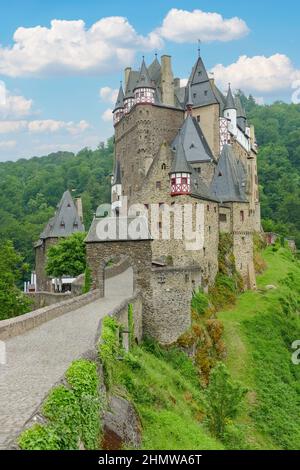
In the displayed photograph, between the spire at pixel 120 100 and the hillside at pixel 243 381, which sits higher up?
the spire at pixel 120 100

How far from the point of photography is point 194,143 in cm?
4719

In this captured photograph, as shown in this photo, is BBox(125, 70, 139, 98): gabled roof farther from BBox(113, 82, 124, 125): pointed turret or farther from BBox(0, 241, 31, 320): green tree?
BBox(0, 241, 31, 320): green tree

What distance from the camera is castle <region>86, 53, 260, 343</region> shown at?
29672 millimetres

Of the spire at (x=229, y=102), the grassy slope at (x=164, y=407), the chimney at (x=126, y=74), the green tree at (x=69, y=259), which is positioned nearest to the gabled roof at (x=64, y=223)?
the green tree at (x=69, y=259)

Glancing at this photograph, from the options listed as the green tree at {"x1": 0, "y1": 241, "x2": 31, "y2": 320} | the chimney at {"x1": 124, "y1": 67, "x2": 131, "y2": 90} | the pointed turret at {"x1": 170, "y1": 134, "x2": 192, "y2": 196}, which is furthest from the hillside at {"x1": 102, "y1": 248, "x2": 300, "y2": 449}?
the chimney at {"x1": 124, "y1": 67, "x2": 131, "y2": 90}

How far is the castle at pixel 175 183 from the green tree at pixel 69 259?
448cm

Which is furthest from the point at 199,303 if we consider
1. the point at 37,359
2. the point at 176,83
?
the point at 176,83

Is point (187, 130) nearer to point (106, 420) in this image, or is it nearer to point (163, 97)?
point (163, 97)

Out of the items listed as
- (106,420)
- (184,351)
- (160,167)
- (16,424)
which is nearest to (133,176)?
(160,167)

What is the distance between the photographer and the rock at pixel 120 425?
12266 mm

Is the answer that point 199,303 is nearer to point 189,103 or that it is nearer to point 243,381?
point 243,381

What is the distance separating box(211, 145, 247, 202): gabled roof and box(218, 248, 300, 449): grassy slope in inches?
304

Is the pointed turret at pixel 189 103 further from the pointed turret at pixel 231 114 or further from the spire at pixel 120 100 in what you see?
the spire at pixel 120 100

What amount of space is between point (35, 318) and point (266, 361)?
17306 mm
